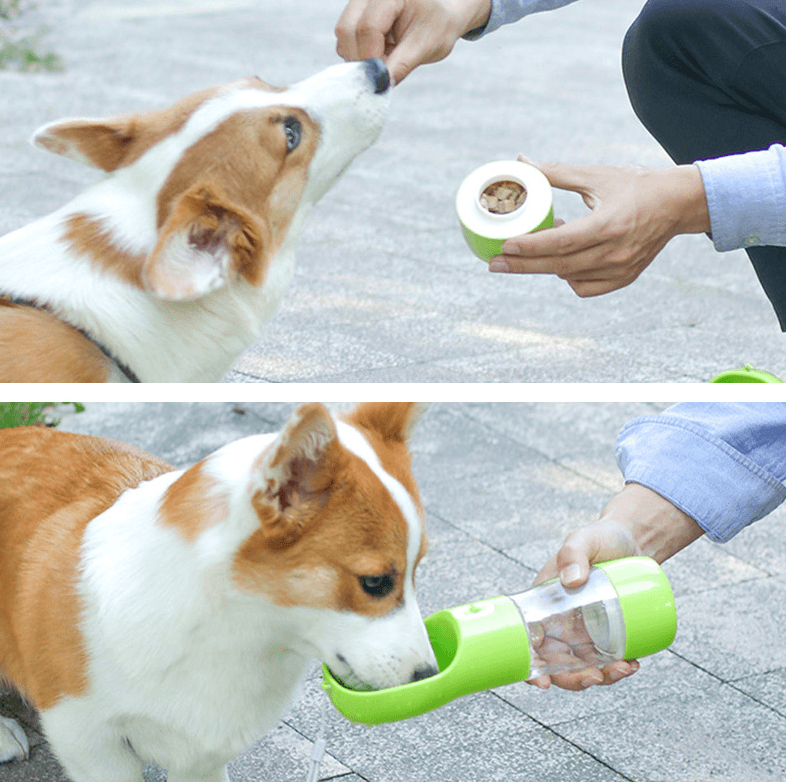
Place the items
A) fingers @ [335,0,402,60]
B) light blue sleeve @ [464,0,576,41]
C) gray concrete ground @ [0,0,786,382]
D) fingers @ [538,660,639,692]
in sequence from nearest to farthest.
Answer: fingers @ [538,660,639,692], fingers @ [335,0,402,60], light blue sleeve @ [464,0,576,41], gray concrete ground @ [0,0,786,382]

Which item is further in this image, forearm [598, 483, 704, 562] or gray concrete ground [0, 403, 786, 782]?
gray concrete ground [0, 403, 786, 782]

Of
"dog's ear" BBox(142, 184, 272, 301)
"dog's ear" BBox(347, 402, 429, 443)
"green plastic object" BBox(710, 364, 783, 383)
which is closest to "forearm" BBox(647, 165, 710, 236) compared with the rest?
"green plastic object" BBox(710, 364, 783, 383)

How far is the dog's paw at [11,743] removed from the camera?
7.64 ft

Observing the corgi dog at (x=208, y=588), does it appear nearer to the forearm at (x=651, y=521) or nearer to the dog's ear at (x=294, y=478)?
the dog's ear at (x=294, y=478)

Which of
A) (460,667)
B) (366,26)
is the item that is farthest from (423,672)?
(366,26)

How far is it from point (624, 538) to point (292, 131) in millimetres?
1033

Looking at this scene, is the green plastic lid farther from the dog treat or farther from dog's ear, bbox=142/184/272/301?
dog's ear, bbox=142/184/272/301

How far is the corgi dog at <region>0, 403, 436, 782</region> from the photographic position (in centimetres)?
176

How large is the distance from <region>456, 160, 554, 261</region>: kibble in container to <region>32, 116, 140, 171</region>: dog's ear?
70cm

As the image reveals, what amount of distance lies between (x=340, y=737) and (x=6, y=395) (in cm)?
118

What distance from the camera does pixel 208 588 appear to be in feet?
5.99

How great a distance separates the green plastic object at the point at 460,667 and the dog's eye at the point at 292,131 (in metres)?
1.01

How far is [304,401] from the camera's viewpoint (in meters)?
1.71

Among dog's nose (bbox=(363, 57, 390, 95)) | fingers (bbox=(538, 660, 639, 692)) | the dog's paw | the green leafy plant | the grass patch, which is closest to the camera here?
fingers (bbox=(538, 660, 639, 692))
